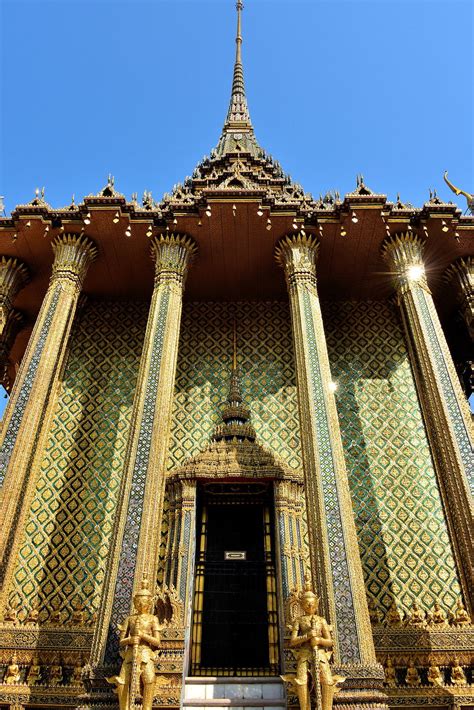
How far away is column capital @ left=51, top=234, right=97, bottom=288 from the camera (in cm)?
1002

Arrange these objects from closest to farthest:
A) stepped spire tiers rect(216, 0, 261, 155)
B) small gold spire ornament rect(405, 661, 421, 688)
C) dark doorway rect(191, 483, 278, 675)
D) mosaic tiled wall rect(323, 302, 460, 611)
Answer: small gold spire ornament rect(405, 661, 421, 688) < dark doorway rect(191, 483, 278, 675) < mosaic tiled wall rect(323, 302, 460, 611) < stepped spire tiers rect(216, 0, 261, 155)

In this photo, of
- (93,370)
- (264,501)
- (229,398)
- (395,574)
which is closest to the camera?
(395,574)

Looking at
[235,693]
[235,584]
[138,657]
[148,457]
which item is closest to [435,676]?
[235,693]

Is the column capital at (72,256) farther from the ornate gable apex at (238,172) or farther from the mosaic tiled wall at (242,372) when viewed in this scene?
the mosaic tiled wall at (242,372)

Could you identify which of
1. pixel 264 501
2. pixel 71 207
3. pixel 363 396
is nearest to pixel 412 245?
pixel 363 396

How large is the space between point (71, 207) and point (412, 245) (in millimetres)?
6311

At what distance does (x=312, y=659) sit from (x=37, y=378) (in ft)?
18.1

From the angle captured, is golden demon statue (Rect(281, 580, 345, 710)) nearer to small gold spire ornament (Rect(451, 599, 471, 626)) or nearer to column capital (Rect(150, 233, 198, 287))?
small gold spire ornament (Rect(451, 599, 471, 626))

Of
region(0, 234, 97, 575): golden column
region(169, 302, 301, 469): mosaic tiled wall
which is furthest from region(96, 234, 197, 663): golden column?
region(169, 302, 301, 469): mosaic tiled wall

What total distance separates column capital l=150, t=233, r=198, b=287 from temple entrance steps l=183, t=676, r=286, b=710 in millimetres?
6173

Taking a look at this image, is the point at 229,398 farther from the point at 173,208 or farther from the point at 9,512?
the point at 9,512

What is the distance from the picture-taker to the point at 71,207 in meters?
10.5

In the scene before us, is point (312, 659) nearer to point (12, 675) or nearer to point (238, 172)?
point (12, 675)

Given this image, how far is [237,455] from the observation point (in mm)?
9320
